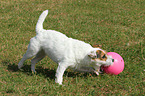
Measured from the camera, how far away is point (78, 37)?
696 cm

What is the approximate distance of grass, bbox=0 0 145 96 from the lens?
4102 millimetres

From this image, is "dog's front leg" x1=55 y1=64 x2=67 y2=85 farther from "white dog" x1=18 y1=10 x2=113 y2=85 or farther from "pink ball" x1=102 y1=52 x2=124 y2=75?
"pink ball" x1=102 y1=52 x2=124 y2=75

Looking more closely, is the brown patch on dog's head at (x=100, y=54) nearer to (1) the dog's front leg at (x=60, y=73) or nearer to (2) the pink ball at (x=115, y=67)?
(2) the pink ball at (x=115, y=67)

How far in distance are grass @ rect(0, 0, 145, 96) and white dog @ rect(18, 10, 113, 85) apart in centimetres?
36

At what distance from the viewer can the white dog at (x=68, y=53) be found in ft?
13.0

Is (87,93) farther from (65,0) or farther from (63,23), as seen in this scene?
(65,0)

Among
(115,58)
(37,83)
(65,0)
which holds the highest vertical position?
(65,0)

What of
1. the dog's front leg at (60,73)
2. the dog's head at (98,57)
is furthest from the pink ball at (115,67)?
the dog's front leg at (60,73)

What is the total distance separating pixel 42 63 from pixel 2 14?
196 inches

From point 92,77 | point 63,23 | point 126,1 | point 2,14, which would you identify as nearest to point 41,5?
point 2,14

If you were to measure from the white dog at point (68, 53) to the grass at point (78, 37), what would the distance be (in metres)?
0.36

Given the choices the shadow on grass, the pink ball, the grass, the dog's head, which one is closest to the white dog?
the dog's head

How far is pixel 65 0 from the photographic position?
1206 cm

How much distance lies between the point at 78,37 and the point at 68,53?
3.00m
